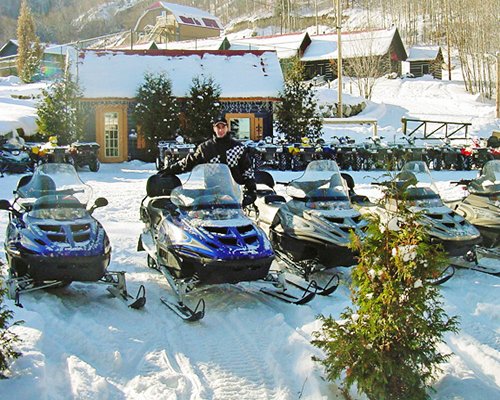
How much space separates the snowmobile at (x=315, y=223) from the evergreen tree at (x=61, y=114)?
1238cm

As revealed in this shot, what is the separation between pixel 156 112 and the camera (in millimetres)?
18891

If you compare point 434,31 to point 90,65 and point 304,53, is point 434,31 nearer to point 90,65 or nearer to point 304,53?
point 304,53

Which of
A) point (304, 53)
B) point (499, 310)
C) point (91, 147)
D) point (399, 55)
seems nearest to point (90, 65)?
point (91, 147)

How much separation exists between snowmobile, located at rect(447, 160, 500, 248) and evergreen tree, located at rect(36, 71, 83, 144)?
509 inches

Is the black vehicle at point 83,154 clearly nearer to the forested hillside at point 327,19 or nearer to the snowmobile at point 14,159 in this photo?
the snowmobile at point 14,159

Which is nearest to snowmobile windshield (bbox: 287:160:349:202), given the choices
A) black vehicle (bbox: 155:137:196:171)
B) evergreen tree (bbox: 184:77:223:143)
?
black vehicle (bbox: 155:137:196:171)

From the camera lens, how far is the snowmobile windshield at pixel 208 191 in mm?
5676

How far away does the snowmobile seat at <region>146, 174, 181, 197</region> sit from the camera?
7.01 metres

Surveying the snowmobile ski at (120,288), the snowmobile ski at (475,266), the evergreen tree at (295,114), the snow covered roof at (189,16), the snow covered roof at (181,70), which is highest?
the snow covered roof at (189,16)

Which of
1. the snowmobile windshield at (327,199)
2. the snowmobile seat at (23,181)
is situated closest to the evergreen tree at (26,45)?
the snowmobile seat at (23,181)

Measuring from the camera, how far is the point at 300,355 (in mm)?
4125

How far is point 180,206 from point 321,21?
6772 centimetres

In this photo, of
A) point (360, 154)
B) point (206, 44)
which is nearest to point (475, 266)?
point (360, 154)

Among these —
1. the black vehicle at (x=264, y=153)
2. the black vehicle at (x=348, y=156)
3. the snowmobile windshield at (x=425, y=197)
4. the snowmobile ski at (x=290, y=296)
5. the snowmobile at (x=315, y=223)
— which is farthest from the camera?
the black vehicle at (x=348, y=156)
